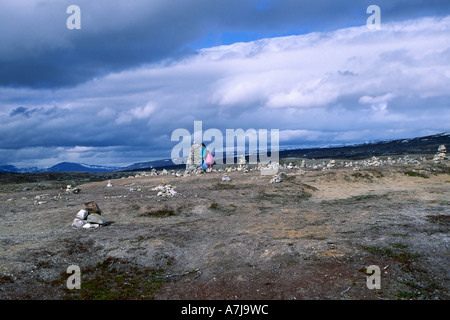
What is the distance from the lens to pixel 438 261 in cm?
1399

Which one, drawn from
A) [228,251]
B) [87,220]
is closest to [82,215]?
[87,220]

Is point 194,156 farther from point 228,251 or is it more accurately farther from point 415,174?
point 228,251

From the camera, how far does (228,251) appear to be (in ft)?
54.0

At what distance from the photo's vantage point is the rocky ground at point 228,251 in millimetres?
12664

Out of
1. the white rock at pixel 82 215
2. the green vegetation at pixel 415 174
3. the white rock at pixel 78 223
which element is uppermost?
the green vegetation at pixel 415 174

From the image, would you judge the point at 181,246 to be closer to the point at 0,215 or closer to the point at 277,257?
the point at 277,257

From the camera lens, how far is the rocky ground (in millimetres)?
12664
